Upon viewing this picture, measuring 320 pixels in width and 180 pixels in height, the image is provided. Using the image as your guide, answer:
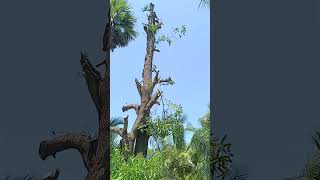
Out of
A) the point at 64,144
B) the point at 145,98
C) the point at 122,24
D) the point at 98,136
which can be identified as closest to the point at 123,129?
the point at 145,98

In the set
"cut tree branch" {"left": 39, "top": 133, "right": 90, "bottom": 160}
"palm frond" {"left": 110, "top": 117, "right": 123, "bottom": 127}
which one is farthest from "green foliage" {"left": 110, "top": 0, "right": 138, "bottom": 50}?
"cut tree branch" {"left": 39, "top": 133, "right": 90, "bottom": 160}

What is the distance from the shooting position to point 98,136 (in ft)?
18.0

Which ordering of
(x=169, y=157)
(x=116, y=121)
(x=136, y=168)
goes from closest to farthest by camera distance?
(x=136, y=168), (x=169, y=157), (x=116, y=121)

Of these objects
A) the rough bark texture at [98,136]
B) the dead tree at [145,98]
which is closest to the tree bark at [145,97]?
the dead tree at [145,98]

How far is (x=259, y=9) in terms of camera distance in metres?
6.16

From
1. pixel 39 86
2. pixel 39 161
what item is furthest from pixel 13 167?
pixel 39 86

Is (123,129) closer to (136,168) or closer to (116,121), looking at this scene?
(116,121)

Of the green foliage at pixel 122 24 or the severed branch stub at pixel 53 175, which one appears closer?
the severed branch stub at pixel 53 175

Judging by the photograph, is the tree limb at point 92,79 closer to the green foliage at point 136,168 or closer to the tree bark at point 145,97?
the green foliage at point 136,168

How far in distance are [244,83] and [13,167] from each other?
2262 millimetres

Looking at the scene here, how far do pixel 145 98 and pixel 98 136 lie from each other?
224 centimetres

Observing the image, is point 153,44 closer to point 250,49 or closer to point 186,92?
Result: point 186,92

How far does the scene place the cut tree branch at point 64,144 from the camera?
5.10 meters

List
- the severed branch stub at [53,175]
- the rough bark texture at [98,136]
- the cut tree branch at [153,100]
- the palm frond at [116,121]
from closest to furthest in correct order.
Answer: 1. the severed branch stub at [53,175]
2. the rough bark texture at [98,136]
3. the palm frond at [116,121]
4. the cut tree branch at [153,100]
